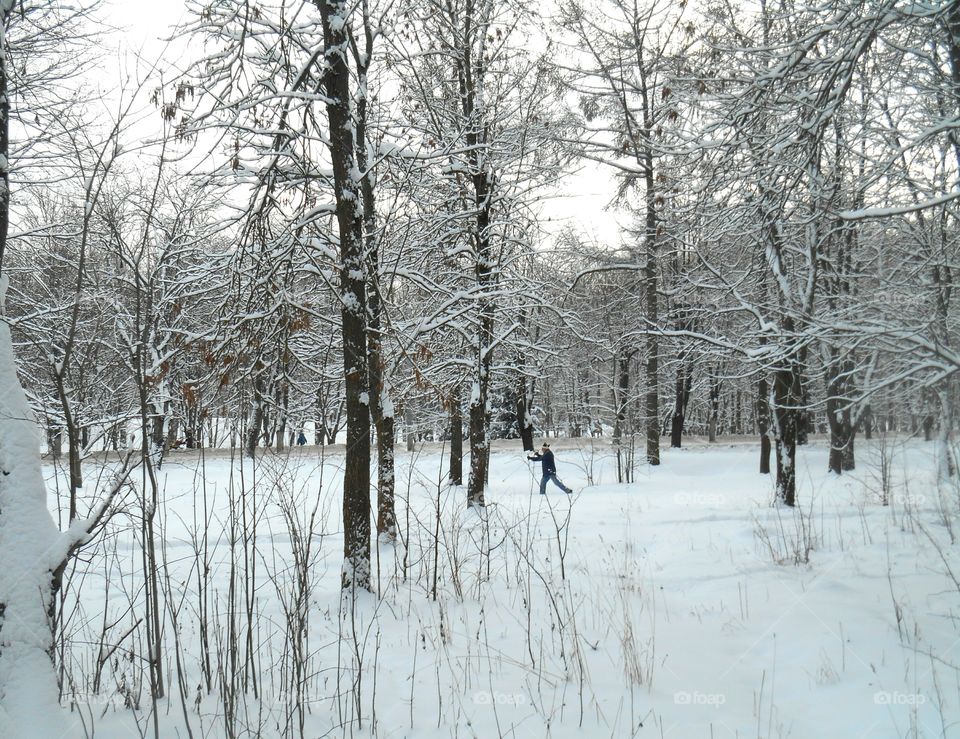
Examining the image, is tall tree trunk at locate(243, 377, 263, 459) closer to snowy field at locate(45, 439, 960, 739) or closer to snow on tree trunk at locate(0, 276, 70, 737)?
snowy field at locate(45, 439, 960, 739)

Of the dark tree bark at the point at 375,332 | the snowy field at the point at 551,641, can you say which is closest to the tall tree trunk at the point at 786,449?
the snowy field at the point at 551,641

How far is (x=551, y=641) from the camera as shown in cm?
431

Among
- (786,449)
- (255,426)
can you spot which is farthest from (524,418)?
(255,426)

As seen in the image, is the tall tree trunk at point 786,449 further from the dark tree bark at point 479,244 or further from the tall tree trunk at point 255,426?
the tall tree trunk at point 255,426

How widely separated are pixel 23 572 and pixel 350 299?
315cm

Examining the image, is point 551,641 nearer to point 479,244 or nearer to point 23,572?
point 23,572

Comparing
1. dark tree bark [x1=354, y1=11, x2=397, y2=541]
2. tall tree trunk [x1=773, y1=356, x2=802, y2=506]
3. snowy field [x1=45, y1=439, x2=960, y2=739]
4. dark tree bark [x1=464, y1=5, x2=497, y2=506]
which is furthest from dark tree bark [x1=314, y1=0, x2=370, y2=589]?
tall tree trunk [x1=773, y1=356, x2=802, y2=506]

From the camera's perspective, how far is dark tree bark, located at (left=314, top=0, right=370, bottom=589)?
17.6 feet

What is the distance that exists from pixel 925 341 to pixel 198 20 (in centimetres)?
617

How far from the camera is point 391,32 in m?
5.95

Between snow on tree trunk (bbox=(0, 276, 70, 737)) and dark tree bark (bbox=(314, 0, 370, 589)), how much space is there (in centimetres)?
251

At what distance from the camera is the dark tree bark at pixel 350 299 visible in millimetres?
5355

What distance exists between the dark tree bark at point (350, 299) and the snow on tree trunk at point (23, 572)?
251 cm

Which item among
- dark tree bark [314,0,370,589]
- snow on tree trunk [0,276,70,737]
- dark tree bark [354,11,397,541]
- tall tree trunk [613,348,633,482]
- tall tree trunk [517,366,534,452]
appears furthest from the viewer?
tall tree trunk [517,366,534,452]
